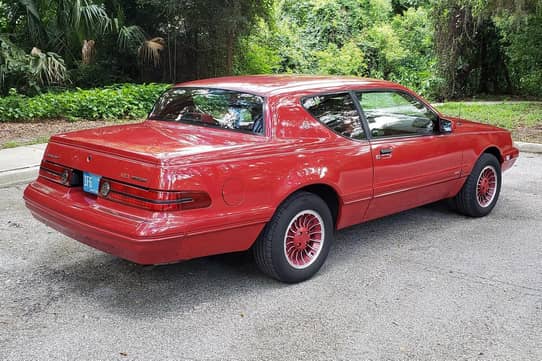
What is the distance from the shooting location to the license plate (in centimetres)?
396

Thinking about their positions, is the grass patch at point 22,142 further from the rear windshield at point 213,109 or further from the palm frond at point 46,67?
the rear windshield at point 213,109

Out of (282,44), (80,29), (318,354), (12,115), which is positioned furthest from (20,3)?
(318,354)

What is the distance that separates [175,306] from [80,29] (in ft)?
34.5

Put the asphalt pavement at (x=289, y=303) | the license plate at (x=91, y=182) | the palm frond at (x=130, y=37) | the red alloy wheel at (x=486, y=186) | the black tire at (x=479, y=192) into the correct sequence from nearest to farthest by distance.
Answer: the asphalt pavement at (x=289, y=303) < the license plate at (x=91, y=182) < the black tire at (x=479, y=192) < the red alloy wheel at (x=486, y=186) < the palm frond at (x=130, y=37)

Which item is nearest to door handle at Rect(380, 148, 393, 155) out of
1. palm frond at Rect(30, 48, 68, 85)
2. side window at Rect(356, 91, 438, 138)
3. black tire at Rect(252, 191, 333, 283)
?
side window at Rect(356, 91, 438, 138)

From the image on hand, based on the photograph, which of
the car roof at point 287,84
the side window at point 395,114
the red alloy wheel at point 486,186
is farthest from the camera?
the red alloy wheel at point 486,186

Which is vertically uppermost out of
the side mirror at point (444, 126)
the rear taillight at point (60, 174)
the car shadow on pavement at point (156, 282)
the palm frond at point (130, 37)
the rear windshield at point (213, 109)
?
the palm frond at point (130, 37)

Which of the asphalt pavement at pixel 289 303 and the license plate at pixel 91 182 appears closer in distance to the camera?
the asphalt pavement at pixel 289 303

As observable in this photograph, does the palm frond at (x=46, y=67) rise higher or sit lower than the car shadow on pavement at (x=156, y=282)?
higher

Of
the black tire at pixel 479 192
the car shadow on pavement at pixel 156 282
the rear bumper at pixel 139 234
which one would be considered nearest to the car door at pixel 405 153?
the black tire at pixel 479 192

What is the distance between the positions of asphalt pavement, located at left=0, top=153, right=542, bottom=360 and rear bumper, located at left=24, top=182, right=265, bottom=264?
1.42ft

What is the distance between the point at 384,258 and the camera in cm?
485

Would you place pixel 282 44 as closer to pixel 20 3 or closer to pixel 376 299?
pixel 20 3

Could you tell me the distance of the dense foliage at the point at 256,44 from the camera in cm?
1294
